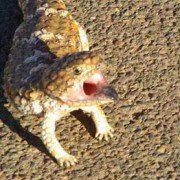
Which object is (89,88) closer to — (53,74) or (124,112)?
(53,74)

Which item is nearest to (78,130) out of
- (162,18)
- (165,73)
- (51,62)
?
(51,62)

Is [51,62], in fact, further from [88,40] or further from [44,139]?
[88,40]

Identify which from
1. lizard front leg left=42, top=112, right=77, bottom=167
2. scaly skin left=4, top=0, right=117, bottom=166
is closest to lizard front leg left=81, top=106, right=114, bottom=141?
scaly skin left=4, top=0, right=117, bottom=166

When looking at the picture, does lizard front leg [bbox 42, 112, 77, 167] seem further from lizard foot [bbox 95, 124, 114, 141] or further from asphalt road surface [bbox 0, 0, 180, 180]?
lizard foot [bbox 95, 124, 114, 141]

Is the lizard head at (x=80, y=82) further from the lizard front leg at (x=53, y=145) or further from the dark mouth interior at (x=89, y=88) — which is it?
the lizard front leg at (x=53, y=145)

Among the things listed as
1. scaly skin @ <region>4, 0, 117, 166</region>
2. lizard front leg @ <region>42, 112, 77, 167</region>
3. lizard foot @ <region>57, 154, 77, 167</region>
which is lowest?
lizard foot @ <region>57, 154, 77, 167</region>

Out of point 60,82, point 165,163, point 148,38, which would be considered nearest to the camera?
point 60,82
